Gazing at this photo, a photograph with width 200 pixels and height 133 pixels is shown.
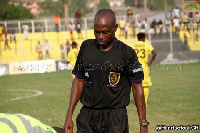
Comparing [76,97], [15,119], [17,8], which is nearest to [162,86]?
[76,97]

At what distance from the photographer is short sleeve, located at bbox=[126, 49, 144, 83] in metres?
5.91

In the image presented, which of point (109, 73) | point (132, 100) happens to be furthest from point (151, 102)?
point (109, 73)

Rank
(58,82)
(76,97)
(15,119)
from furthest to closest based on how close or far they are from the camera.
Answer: (58,82)
(76,97)
(15,119)

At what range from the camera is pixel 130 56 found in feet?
19.4

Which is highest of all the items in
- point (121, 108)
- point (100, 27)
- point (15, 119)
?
point (100, 27)

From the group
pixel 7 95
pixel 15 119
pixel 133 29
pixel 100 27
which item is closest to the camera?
pixel 15 119

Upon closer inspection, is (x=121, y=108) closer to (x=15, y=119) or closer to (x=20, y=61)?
(x=15, y=119)

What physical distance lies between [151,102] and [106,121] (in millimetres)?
10106

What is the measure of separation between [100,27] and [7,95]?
15.1 metres

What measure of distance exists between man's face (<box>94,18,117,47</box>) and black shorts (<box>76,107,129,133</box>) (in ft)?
2.70

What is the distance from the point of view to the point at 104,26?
5.69 m

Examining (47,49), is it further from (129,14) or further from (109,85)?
(109,85)

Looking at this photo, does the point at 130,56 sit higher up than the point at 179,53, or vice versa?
the point at 130,56

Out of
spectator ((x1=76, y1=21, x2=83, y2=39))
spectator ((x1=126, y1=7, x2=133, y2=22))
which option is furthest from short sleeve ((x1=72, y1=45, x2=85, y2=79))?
spectator ((x1=76, y1=21, x2=83, y2=39))
